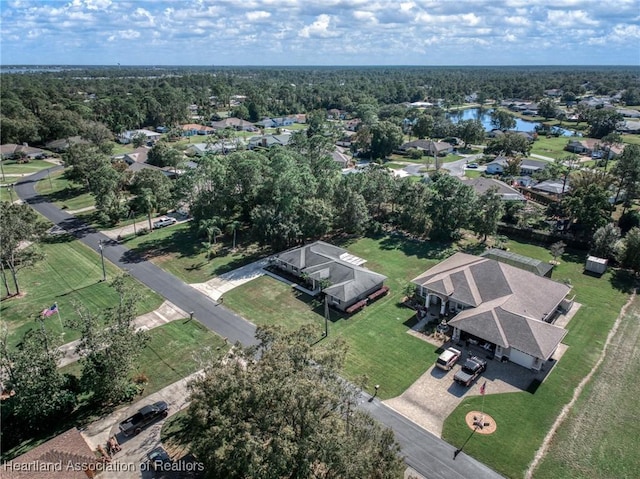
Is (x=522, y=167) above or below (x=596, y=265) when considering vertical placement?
above

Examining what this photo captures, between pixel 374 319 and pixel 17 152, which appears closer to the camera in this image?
pixel 374 319

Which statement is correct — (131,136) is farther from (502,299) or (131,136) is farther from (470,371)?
(470,371)

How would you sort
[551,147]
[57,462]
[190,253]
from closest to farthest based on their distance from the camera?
[57,462]
[190,253]
[551,147]

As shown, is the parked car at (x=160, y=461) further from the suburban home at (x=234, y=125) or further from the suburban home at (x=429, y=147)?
the suburban home at (x=234, y=125)

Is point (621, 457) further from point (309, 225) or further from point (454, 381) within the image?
point (309, 225)

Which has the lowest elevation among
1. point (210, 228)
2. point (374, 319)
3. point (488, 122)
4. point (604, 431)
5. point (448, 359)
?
point (374, 319)

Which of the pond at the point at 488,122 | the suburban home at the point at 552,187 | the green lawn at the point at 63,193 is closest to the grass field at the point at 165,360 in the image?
the green lawn at the point at 63,193

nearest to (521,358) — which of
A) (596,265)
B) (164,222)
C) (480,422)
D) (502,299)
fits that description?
(502,299)
